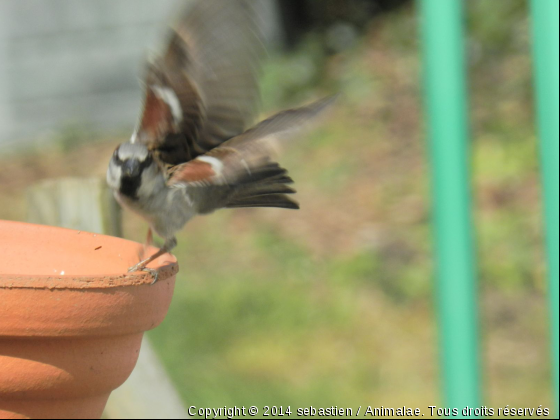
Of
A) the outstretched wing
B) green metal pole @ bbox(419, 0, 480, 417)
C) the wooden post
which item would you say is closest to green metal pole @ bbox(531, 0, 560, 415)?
green metal pole @ bbox(419, 0, 480, 417)

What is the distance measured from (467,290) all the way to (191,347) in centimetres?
240

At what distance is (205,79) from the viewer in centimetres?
186

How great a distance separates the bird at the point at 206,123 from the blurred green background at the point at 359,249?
196 cm

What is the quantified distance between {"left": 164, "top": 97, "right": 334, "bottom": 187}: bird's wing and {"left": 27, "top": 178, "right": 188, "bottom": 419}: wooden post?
1.31ft

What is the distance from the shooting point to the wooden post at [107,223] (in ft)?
6.97

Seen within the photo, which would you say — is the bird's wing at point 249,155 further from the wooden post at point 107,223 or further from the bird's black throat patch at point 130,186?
the wooden post at point 107,223

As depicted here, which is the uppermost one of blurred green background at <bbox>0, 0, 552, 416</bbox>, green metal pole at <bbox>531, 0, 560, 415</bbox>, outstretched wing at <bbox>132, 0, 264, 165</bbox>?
outstretched wing at <bbox>132, 0, 264, 165</bbox>

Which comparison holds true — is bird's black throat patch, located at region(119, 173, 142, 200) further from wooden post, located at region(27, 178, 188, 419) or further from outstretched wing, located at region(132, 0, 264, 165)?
wooden post, located at region(27, 178, 188, 419)

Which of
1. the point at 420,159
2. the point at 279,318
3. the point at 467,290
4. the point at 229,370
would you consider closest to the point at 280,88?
the point at 420,159

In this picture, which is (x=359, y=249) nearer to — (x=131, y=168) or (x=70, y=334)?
(x=131, y=168)

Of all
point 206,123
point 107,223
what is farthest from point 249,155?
point 107,223

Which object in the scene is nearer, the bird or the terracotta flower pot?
the terracotta flower pot

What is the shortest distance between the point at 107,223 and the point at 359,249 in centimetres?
309

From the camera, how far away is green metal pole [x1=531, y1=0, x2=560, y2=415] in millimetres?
1801
